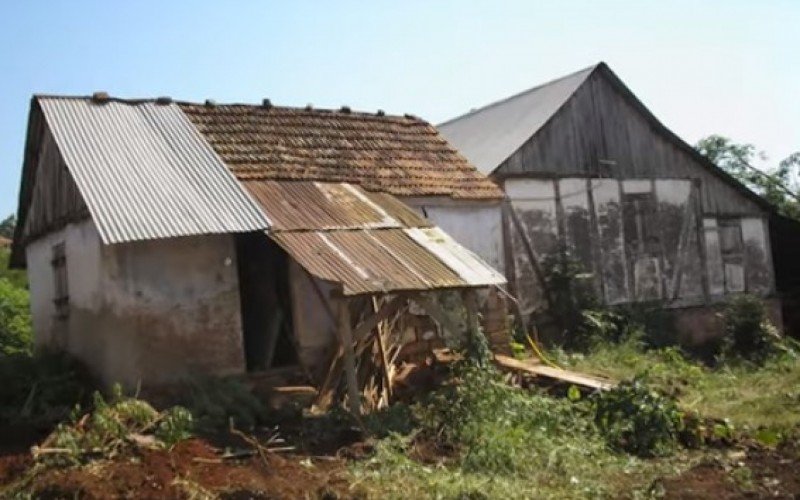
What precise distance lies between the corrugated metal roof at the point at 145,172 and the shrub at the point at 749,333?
10.8 metres

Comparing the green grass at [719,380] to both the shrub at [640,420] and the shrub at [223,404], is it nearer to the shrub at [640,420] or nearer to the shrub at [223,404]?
the shrub at [640,420]

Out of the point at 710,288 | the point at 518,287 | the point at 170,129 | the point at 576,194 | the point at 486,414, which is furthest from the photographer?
the point at 710,288

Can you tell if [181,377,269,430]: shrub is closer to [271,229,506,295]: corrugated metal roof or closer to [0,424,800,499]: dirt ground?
[0,424,800,499]: dirt ground

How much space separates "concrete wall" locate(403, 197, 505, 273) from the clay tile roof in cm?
21

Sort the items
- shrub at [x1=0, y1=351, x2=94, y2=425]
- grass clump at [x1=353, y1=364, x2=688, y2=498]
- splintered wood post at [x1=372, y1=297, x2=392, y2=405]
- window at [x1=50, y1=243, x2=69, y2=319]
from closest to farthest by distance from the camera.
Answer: grass clump at [x1=353, y1=364, x2=688, y2=498] → shrub at [x1=0, y1=351, x2=94, y2=425] → splintered wood post at [x1=372, y1=297, x2=392, y2=405] → window at [x1=50, y1=243, x2=69, y2=319]

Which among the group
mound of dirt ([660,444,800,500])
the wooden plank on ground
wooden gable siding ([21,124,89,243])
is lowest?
mound of dirt ([660,444,800,500])

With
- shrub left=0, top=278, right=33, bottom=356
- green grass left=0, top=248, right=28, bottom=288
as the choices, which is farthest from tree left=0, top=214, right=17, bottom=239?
shrub left=0, top=278, right=33, bottom=356

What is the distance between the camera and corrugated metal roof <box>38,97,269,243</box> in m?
10.3

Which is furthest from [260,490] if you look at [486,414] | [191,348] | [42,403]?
[42,403]

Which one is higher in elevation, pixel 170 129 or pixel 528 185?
pixel 170 129

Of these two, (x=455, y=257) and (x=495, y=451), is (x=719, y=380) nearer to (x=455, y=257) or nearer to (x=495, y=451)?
(x=455, y=257)

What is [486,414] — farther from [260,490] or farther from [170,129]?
[170,129]

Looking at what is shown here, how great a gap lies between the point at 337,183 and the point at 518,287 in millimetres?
4598

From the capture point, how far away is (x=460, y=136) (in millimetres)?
19516
